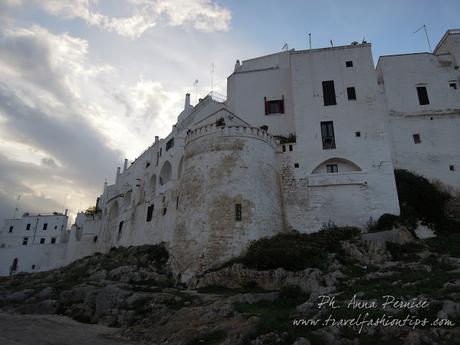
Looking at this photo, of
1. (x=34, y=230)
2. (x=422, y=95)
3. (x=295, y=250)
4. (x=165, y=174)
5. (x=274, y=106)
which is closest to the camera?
(x=295, y=250)

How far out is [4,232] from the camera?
180ft

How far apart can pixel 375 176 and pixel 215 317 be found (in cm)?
1606

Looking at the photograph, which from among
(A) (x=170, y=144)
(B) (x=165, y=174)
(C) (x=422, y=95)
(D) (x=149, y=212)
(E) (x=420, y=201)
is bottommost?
(E) (x=420, y=201)

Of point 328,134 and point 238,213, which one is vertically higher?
point 328,134

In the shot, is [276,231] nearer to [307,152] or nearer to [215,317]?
[307,152]

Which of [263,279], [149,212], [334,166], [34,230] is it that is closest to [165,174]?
[149,212]

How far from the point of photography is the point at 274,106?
29719 mm

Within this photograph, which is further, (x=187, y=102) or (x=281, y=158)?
(x=187, y=102)

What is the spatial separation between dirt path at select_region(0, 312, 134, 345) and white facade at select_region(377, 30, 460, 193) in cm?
2346

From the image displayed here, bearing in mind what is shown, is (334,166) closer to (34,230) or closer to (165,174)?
(165,174)

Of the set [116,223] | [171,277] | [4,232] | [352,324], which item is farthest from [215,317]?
[4,232]

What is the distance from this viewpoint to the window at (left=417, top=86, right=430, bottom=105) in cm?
2906

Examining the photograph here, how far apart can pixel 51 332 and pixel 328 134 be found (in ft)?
68.4

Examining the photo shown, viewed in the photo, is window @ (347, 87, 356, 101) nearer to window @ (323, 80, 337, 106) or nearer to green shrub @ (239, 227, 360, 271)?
window @ (323, 80, 337, 106)
